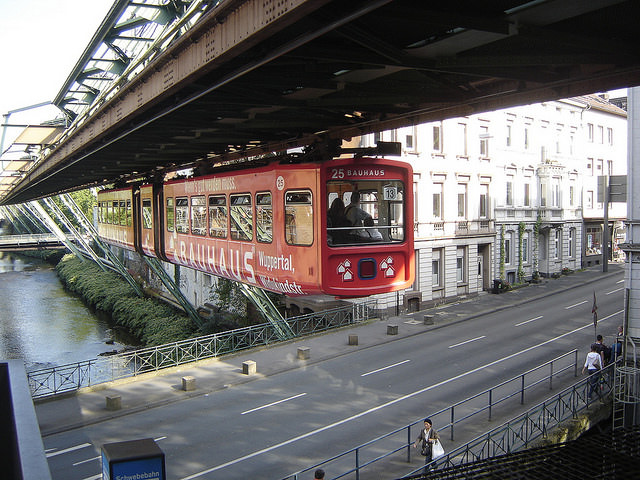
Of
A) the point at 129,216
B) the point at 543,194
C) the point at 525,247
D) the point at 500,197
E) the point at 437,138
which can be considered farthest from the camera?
the point at 543,194

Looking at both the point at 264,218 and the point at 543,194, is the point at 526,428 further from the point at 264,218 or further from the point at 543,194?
the point at 543,194

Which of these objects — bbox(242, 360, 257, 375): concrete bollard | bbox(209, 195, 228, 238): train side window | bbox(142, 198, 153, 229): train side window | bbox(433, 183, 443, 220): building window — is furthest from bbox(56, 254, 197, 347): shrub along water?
bbox(209, 195, 228, 238): train side window

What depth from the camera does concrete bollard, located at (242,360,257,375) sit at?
20.0 meters

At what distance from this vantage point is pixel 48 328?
39188 millimetres

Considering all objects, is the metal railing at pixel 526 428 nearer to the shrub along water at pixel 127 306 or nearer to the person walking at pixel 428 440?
the person walking at pixel 428 440

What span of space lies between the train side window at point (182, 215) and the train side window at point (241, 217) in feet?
12.5

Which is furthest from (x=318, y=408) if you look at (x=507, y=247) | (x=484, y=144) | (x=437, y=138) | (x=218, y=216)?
(x=507, y=247)

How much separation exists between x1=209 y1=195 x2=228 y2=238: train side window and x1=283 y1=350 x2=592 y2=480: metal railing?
589 cm

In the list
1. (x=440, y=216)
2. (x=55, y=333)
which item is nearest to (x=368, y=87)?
(x=440, y=216)

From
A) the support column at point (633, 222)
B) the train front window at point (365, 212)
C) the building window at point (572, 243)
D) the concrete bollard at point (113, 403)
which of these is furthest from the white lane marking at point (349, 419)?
the building window at point (572, 243)

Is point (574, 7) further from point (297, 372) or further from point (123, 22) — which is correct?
point (297, 372)

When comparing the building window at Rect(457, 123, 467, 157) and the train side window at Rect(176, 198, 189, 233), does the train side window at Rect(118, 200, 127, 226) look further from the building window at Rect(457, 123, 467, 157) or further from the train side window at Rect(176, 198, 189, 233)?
the building window at Rect(457, 123, 467, 157)

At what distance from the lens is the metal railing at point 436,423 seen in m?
12.3

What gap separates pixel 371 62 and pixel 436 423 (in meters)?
11.4
